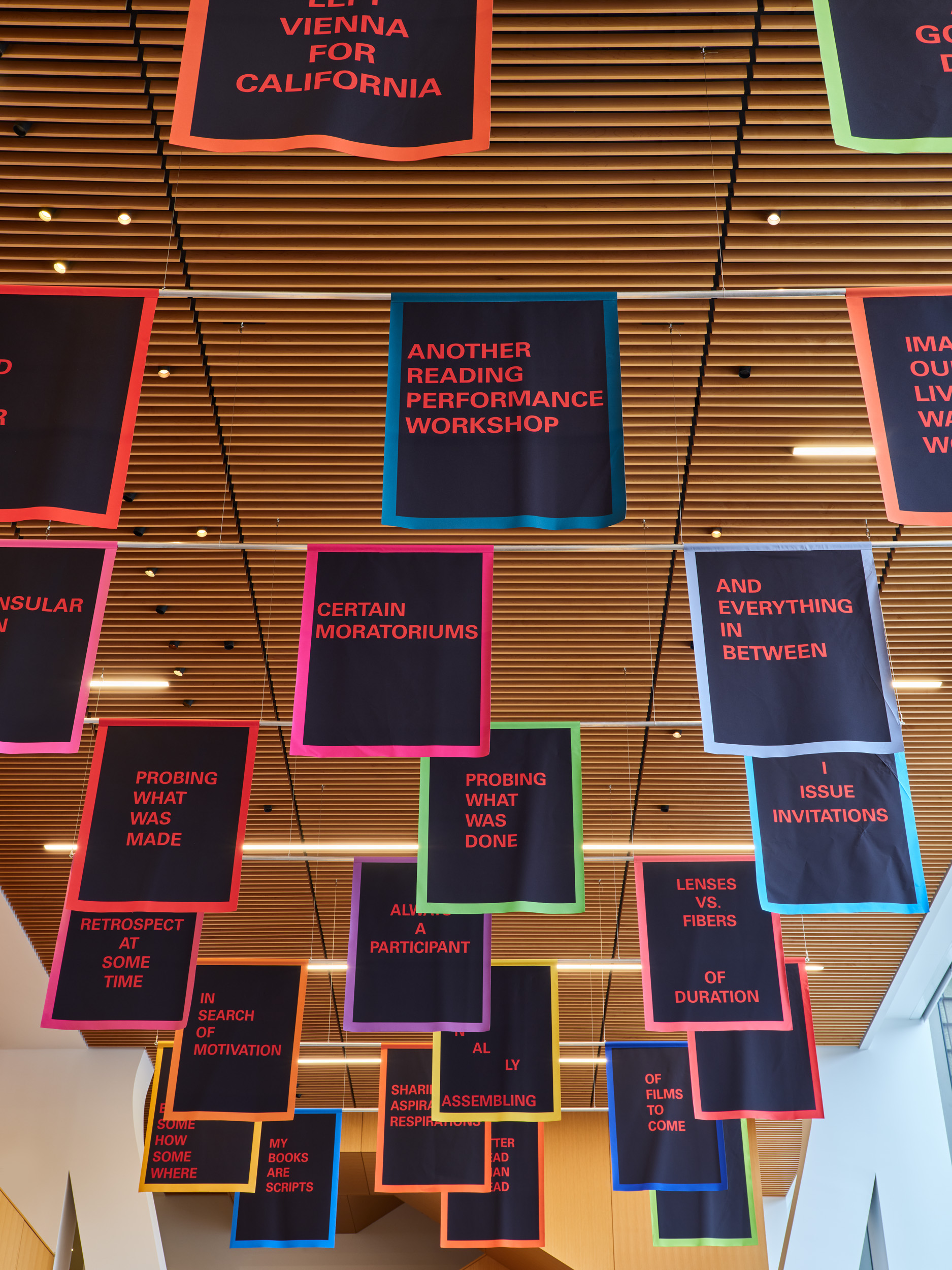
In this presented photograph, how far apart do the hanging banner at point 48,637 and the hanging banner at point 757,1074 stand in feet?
20.8

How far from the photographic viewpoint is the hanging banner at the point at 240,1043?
10.2m

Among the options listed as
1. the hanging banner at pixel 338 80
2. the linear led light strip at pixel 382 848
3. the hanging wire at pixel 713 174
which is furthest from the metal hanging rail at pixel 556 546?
the linear led light strip at pixel 382 848

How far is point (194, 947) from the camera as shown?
863 centimetres

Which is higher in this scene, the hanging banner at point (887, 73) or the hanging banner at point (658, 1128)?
the hanging banner at point (887, 73)

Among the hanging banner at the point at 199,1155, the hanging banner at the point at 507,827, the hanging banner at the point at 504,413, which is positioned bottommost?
the hanging banner at the point at 199,1155

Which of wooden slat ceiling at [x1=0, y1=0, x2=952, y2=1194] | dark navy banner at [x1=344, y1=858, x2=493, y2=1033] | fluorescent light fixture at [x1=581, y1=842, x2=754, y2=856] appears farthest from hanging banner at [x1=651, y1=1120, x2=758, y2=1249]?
dark navy banner at [x1=344, y1=858, x2=493, y2=1033]

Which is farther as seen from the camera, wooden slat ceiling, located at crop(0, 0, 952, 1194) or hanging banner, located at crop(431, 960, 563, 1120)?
hanging banner, located at crop(431, 960, 563, 1120)

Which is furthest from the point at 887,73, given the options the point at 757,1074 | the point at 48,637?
the point at 757,1074

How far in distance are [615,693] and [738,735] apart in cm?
537

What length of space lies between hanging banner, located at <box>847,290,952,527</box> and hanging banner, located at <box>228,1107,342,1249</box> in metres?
11.0

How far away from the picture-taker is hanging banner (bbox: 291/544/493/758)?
211 inches

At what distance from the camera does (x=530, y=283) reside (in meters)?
7.29

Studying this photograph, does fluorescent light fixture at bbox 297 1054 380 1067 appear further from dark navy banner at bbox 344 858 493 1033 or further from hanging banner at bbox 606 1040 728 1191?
dark navy banner at bbox 344 858 493 1033

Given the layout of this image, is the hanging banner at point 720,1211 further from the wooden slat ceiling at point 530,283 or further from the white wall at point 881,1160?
the white wall at point 881,1160
